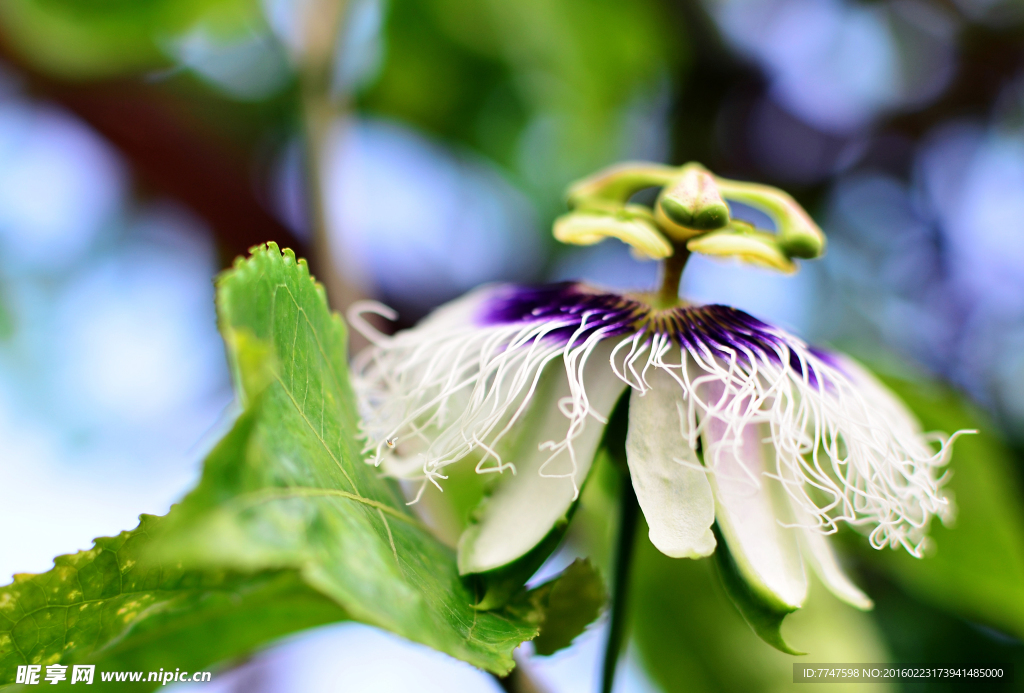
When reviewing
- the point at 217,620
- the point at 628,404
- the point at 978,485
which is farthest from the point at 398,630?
the point at 978,485

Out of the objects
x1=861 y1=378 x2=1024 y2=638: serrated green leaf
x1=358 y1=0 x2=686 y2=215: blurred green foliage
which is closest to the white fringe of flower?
x1=861 y1=378 x2=1024 y2=638: serrated green leaf

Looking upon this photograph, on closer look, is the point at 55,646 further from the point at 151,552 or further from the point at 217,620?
the point at 151,552

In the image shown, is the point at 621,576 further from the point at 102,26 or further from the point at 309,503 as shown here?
the point at 102,26

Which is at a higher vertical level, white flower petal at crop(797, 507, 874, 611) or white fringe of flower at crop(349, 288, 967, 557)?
white fringe of flower at crop(349, 288, 967, 557)

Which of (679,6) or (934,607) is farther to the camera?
(679,6)

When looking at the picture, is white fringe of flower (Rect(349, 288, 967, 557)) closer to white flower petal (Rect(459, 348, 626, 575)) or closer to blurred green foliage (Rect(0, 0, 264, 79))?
white flower petal (Rect(459, 348, 626, 575))

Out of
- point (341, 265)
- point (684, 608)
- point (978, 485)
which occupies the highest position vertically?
point (341, 265)

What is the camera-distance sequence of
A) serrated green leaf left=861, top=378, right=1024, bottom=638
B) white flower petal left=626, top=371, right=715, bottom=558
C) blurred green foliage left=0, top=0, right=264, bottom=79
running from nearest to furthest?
white flower petal left=626, top=371, right=715, bottom=558 → serrated green leaf left=861, top=378, right=1024, bottom=638 → blurred green foliage left=0, top=0, right=264, bottom=79

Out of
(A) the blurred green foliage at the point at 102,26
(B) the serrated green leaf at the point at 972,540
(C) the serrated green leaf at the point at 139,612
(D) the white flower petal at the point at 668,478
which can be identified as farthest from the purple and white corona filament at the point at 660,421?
(A) the blurred green foliage at the point at 102,26

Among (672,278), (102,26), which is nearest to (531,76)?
(102,26)
